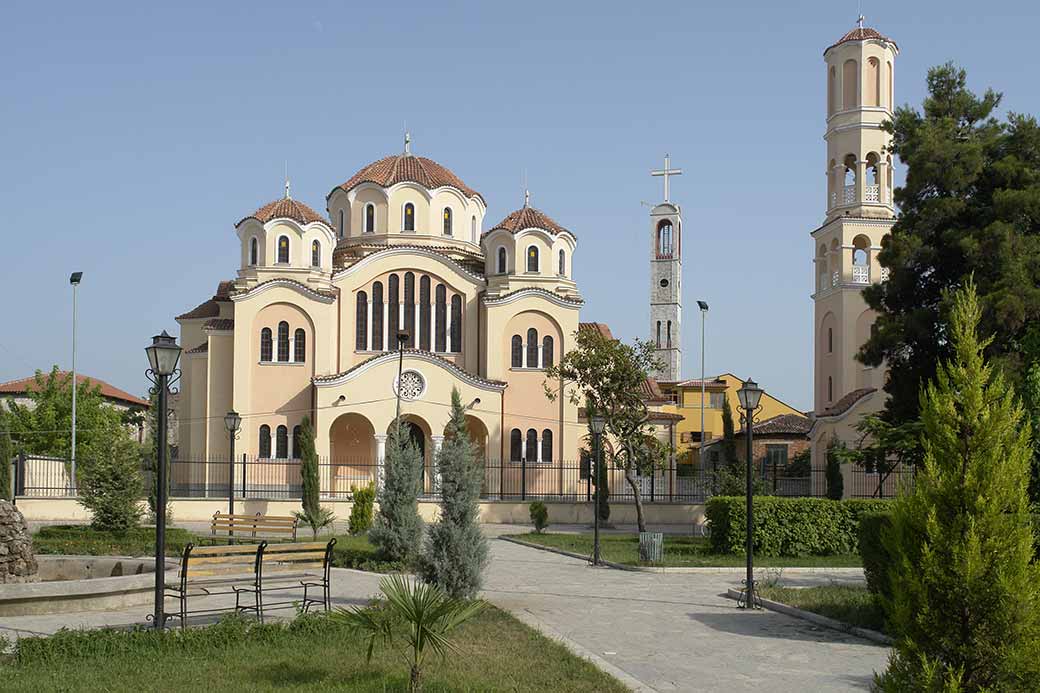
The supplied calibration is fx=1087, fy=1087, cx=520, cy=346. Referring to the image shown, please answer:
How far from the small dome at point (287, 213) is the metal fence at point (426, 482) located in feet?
31.1

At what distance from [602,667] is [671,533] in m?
20.6

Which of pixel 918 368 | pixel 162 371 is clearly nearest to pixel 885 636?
pixel 162 371

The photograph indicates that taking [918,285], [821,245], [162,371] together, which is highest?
[821,245]

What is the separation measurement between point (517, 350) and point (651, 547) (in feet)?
74.7

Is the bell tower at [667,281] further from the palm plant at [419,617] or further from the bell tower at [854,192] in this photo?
the palm plant at [419,617]

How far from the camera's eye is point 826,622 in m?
12.6

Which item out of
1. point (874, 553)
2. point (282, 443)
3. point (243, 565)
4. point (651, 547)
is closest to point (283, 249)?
point (282, 443)

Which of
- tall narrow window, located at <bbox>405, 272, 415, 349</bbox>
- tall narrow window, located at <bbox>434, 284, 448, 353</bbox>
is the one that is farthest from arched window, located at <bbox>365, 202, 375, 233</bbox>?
tall narrow window, located at <bbox>434, 284, 448, 353</bbox>

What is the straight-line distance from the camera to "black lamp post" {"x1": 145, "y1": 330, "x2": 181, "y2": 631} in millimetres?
10867

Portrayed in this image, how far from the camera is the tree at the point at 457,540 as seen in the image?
1280cm

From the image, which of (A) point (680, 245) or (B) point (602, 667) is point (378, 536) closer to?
(B) point (602, 667)

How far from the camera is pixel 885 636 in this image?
11641 mm

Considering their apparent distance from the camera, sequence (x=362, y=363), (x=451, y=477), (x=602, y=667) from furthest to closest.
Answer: (x=362, y=363)
(x=451, y=477)
(x=602, y=667)

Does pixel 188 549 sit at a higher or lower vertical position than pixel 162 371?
lower
